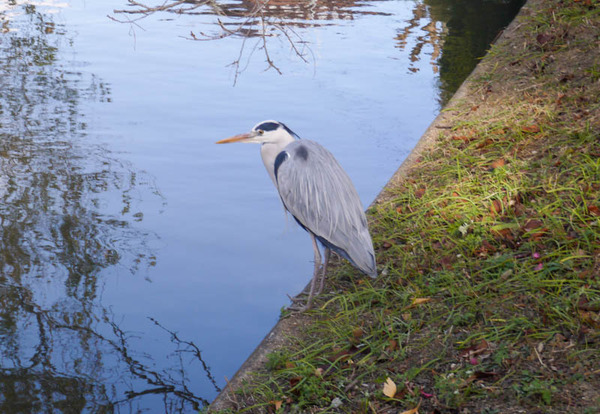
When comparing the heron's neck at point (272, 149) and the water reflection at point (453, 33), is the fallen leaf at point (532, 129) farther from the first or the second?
the water reflection at point (453, 33)

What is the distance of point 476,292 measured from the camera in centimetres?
345

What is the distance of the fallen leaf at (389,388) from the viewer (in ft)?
9.23

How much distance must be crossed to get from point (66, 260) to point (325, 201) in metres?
2.13

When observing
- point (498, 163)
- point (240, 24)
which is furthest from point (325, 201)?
point (240, 24)

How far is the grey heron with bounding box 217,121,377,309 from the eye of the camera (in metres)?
3.65

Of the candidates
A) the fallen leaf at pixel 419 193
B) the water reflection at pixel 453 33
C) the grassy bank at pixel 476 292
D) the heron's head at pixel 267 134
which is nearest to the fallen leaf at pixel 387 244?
the grassy bank at pixel 476 292

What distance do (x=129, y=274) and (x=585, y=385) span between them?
3165mm

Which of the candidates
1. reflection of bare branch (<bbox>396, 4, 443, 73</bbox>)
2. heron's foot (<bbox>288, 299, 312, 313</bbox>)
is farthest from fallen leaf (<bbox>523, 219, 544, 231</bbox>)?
reflection of bare branch (<bbox>396, 4, 443, 73</bbox>)

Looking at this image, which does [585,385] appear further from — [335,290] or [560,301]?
[335,290]

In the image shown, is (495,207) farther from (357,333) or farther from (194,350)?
(194,350)

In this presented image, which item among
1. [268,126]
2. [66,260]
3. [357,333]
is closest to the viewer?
[357,333]

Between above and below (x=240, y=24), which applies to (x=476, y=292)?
below

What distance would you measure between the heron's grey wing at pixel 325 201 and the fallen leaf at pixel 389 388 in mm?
848

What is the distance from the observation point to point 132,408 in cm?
350
